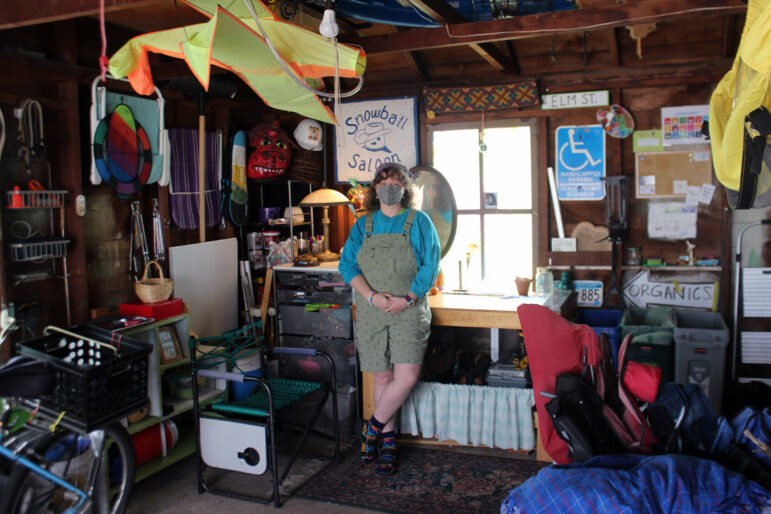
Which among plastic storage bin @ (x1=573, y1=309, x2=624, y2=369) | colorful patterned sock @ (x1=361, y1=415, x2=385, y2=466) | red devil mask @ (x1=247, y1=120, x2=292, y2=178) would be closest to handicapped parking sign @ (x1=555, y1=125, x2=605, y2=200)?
plastic storage bin @ (x1=573, y1=309, x2=624, y2=369)

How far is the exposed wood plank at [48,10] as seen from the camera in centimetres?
286

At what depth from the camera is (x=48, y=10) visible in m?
→ 2.99

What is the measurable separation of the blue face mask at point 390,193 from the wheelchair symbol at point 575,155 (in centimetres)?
184

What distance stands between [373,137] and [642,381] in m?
3.53

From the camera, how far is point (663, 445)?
8.61 ft

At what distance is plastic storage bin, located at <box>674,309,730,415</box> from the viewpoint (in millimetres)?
4102

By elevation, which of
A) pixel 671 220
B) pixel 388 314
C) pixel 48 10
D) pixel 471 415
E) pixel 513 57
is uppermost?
pixel 513 57

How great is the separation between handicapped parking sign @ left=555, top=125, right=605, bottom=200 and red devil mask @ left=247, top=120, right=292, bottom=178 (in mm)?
2290

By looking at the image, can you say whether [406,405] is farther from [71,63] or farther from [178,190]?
[71,63]

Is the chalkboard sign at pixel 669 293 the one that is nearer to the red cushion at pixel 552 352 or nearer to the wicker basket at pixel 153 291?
the red cushion at pixel 552 352

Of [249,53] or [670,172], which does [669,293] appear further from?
[249,53]

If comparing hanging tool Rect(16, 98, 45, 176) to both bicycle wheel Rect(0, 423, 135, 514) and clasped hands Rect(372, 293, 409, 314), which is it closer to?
bicycle wheel Rect(0, 423, 135, 514)

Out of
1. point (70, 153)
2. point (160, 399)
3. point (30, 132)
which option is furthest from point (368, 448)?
point (30, 132)

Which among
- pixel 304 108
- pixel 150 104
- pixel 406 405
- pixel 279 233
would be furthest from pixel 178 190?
pixel 406 405
